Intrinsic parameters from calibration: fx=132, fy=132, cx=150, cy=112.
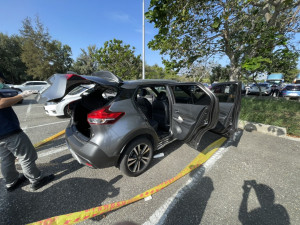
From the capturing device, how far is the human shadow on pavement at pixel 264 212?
1.58 meters

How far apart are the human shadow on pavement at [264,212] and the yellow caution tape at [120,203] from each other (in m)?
0.88

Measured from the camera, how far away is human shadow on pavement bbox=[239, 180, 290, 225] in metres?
1.58

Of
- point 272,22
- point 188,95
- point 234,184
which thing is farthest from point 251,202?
point 272,22

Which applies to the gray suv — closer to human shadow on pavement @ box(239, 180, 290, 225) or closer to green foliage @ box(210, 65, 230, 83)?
human shadow on pavement @ box(239, 180, 290, 225)

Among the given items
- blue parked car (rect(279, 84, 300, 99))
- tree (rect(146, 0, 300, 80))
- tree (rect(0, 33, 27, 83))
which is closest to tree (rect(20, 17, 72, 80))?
tree (rect(0, 33, 27, 83))

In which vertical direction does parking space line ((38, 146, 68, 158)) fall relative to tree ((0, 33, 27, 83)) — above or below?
below

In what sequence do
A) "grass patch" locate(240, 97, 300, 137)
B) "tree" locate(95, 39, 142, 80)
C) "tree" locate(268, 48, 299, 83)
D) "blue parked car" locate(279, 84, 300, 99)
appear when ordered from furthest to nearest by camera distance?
"tree" locate(95, 39, 142, 80) → "blue parked car" locate(279, 84, 300, 99) → "tree" locate(268, 48, 299, 83) → "grass patch" locate(240, 97, 300, 137)

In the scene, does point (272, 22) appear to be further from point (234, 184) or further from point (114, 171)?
point (114, 171)

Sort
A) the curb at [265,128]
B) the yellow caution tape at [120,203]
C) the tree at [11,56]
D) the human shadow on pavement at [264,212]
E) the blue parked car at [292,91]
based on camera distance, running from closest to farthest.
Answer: the yellow caution tape at [120,203] < the human shadow on pavement at [264,212] < the curb at [265,128] < the blue parked car at [292,91] < the tree at [11,56]

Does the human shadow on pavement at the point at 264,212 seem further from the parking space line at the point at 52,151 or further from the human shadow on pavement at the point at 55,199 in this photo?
the parking space line at the point at 52,151

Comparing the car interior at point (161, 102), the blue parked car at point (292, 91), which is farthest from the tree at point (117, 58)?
→ the blue parked car at point (292, 91)

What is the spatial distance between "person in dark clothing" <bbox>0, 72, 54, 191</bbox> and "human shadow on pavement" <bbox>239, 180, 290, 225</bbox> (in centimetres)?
293

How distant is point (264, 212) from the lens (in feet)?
5.50

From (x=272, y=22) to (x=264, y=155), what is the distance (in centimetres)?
445
